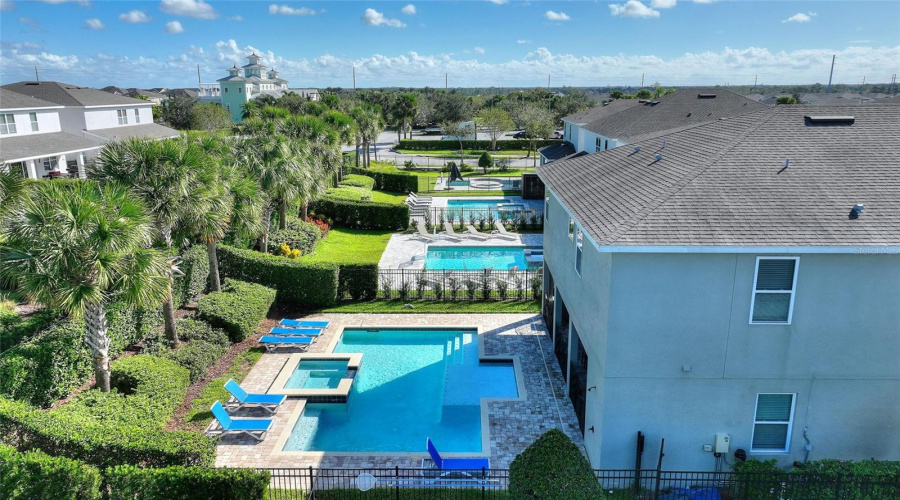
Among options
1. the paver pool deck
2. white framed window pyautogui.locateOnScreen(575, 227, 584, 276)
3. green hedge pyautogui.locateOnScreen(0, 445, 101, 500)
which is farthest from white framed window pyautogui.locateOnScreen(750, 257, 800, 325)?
green hedge pyautogui.locateOnScreen(0, 445, 101, 500)

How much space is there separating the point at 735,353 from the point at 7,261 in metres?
15.3

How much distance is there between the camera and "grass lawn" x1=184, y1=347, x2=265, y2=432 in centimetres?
1458

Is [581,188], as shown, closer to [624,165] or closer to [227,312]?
[624,165]

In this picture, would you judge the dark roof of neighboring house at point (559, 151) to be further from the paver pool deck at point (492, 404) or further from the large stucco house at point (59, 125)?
the large stucco house at point (59, 125)

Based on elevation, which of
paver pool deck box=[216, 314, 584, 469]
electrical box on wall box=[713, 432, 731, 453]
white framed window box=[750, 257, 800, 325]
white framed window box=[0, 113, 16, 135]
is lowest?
paver pool deck box=[216, 314, 584, 469]

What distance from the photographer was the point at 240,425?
13.9m

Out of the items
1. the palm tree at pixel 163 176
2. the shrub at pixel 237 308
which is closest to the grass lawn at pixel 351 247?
the shrub at pixel 237 308

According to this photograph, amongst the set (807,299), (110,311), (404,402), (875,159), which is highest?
(875,159)

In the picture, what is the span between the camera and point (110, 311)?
50.2 feet

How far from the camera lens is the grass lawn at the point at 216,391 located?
14577 millimetres

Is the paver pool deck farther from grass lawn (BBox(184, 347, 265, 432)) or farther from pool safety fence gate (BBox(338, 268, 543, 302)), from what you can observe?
pool safety fence gate (BBox(338, 268, 543, 302))

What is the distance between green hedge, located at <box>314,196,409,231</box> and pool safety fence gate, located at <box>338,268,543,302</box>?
11.1 m

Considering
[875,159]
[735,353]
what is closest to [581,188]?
[735,353]

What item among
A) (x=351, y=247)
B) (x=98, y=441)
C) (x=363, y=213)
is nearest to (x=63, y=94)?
(x=363, y=213)
